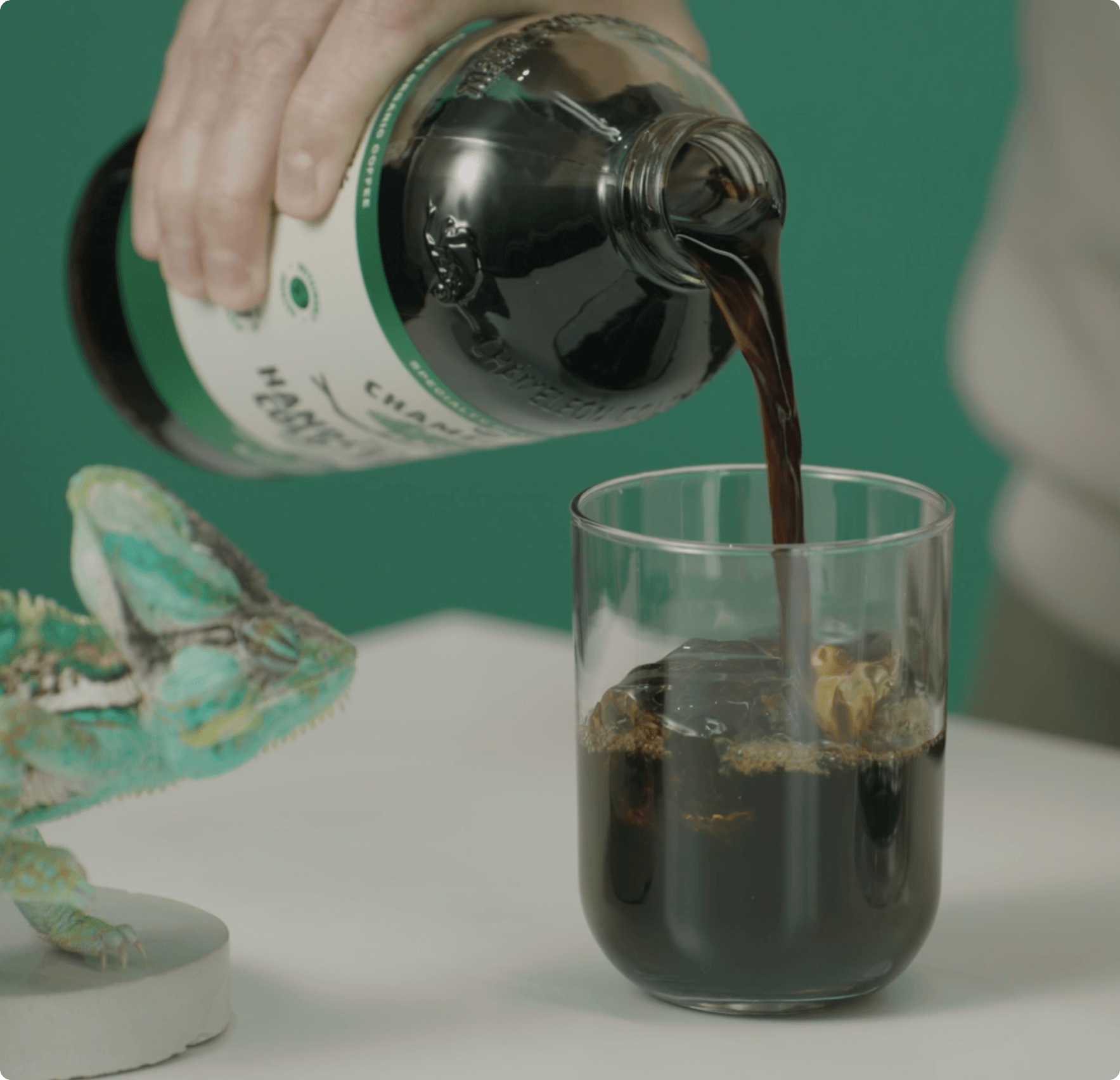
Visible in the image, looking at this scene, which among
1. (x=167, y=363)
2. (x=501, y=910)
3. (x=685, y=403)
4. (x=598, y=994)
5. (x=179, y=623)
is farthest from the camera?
(x=685, y=403)

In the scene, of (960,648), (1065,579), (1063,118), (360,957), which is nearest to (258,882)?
(360,957)

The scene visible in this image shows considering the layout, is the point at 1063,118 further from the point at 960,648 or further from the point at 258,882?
the point at 960,648

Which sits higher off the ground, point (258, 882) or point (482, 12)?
point (482, 12)

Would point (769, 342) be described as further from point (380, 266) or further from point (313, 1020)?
point (313, 1020)

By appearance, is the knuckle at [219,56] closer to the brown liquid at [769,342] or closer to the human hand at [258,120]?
the human hand at [258,120]

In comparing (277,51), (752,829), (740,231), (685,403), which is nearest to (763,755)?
(752,829)
